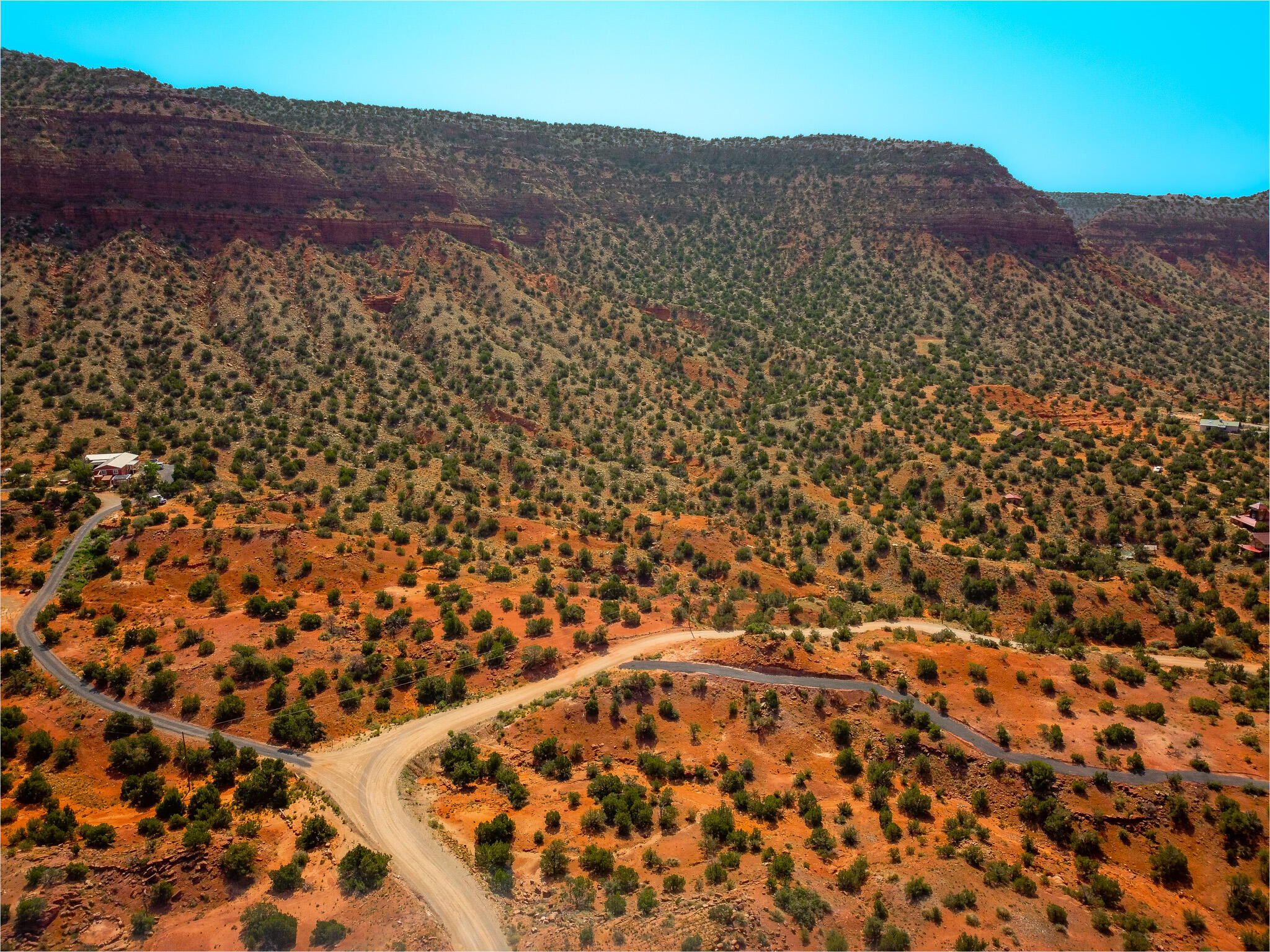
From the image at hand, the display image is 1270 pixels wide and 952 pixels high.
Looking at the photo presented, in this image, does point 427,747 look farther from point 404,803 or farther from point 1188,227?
point 1188,227

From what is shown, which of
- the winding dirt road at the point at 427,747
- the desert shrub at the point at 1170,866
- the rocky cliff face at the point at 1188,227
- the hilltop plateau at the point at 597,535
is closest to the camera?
the winding dirt road at the point at 427,747

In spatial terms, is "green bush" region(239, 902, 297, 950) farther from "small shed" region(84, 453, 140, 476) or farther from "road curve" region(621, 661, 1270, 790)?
"small shed" region(84, 453, 140, 476)

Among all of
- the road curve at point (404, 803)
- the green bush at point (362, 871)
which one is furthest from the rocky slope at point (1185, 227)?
the green bush at point (362, 871)

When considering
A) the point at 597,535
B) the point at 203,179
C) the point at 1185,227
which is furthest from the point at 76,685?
the point at 1185,227

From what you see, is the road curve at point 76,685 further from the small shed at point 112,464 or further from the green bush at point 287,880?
the small shed at point 112,464

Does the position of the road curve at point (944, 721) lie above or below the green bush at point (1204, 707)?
below

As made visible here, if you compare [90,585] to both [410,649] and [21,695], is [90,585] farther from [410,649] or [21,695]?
[410,649]

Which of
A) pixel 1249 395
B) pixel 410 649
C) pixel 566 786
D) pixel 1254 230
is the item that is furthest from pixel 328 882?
pixel 1254 230

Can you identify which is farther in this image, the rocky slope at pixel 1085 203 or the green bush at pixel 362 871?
the rocky slope at pixel 1085 203
